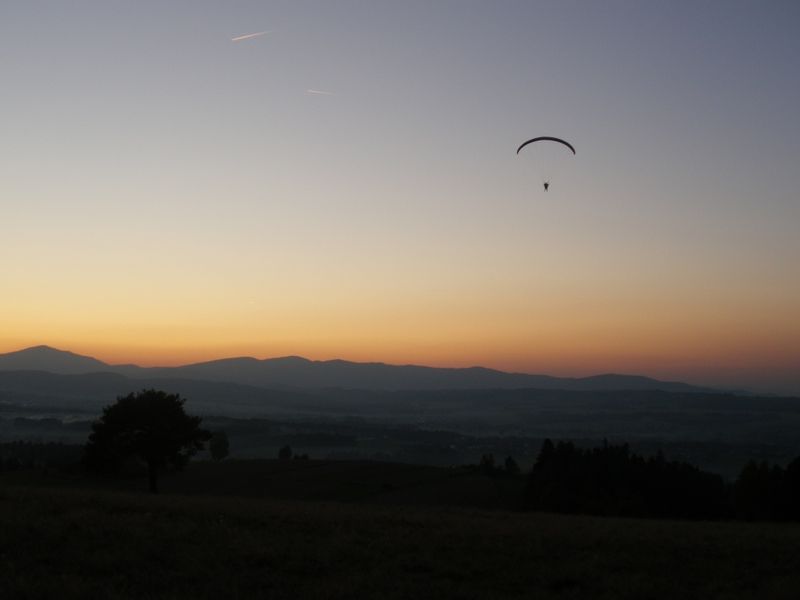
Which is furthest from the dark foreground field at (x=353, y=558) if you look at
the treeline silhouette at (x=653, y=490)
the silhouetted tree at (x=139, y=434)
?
the silhouetted tree at (x=139, y=434)

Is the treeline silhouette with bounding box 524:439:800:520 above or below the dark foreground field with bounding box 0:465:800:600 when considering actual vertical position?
below

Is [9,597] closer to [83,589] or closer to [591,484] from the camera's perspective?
[83,589]

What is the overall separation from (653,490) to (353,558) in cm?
4151

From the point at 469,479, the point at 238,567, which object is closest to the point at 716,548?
the point at 238,567

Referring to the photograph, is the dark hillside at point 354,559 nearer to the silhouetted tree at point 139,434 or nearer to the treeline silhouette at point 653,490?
the treeline silhouette at point 653,490

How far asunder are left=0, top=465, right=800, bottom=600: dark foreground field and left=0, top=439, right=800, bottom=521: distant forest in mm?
29944

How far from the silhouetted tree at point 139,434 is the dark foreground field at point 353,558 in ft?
108

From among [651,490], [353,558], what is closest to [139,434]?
[651,490]

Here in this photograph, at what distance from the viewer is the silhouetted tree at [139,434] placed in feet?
176

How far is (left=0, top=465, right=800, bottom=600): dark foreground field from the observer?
44.2 feet

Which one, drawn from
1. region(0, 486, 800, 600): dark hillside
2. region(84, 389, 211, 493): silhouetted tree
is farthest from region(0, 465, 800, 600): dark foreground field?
region(84, 389, 211, 493): silhouetted tree

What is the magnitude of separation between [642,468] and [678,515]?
4.20 metres

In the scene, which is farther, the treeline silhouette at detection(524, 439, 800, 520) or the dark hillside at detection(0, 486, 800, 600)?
the treeline silhouette at detection(524, 439, 800, 520)

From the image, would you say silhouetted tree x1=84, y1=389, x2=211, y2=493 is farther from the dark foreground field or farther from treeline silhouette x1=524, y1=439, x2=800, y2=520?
the dark foreground field
